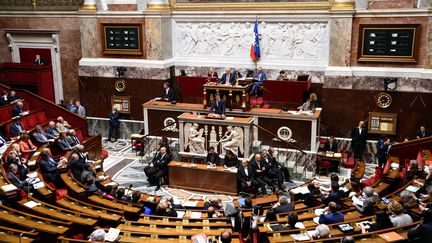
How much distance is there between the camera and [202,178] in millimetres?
12711

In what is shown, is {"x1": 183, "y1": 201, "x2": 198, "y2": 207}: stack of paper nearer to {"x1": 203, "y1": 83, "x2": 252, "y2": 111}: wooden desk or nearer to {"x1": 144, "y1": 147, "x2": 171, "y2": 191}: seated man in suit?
{"x1": 144, "y1": 147, "x2": 171, "y2": 191}: seated man in suit

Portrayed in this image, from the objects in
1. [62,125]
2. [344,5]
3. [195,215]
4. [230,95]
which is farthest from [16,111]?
[344,5]

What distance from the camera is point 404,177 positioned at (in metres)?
10.7

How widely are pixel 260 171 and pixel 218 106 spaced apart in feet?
9.46

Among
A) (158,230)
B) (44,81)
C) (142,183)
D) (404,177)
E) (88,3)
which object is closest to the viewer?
(158,230)

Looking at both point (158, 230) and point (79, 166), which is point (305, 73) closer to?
point (79, 166)

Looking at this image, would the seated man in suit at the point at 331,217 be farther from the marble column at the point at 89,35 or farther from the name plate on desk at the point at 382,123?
the marble column at the point at 89,35

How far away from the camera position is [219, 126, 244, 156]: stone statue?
1372cm

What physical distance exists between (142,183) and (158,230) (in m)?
5.26

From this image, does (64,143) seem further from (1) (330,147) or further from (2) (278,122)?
(1) (330,147)

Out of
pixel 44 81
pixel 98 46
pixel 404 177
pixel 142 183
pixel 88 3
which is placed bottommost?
pixel 142 183

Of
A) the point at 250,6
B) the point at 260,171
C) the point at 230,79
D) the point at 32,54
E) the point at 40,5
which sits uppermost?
the point at 40,5

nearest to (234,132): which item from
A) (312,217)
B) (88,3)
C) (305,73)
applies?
(305,73)

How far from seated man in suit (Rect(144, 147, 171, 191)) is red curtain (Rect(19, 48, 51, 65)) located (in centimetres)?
892
